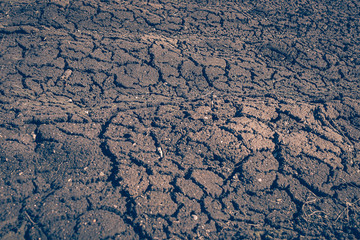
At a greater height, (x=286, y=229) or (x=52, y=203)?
(x=286, y=229)

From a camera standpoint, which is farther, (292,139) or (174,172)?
(292,139)

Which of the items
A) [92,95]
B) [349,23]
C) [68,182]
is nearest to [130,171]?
[68,182]

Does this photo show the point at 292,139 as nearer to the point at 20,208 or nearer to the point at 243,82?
the point at 243,82

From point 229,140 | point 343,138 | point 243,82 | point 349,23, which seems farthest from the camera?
point 349,23

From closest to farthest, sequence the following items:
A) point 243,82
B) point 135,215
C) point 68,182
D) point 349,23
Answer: point 135,215
point 68,182
point 243,82
point 349,23

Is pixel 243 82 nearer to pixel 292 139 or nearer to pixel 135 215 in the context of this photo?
pixel 292 139

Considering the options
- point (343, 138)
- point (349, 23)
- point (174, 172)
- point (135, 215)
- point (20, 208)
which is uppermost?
point (349, 23)

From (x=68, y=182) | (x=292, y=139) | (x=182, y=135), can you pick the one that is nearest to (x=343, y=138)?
(x=292, y=139)
